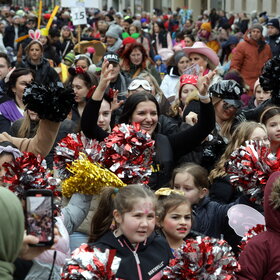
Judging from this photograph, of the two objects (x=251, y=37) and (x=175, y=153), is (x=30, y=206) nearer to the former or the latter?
(x=175, y=153)

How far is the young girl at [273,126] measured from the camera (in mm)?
5934

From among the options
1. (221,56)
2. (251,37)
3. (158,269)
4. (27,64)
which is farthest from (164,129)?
(221,56)

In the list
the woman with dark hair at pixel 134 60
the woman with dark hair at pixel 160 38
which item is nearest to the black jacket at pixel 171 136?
the woman with dark hair at pixel 134 60

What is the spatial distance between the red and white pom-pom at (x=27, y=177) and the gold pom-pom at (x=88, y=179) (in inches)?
4.0

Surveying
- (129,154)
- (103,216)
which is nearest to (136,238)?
(103,216)

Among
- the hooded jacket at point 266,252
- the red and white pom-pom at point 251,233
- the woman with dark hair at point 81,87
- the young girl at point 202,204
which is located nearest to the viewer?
the hooded jacket at point 266,252

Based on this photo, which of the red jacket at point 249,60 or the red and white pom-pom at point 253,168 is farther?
the red jacket at point 249,60

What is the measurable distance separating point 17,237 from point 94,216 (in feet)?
5.62

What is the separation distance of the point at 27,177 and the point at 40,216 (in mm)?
1370

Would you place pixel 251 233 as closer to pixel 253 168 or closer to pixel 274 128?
pixel 253 168

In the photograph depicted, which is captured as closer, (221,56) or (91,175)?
(91,175)

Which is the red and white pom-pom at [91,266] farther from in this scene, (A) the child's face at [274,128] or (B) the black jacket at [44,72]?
(B) the black jacket at [44,72]

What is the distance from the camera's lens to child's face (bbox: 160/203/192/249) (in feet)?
16.3

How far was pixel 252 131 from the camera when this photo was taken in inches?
243
